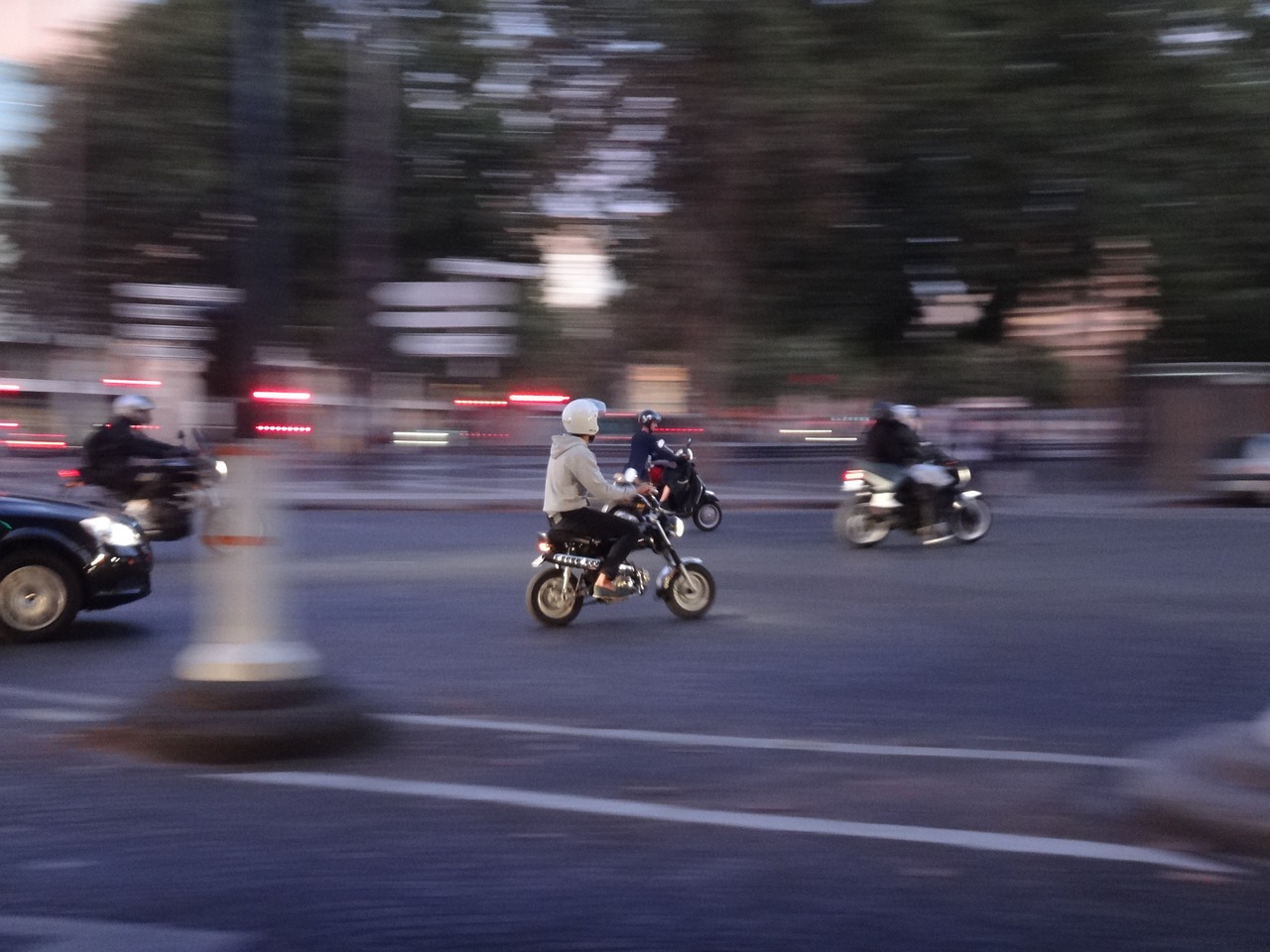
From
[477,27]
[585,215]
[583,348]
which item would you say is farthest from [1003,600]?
[583,348]

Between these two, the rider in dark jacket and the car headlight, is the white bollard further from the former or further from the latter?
the rider in dark jacket

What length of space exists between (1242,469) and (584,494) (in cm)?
2065

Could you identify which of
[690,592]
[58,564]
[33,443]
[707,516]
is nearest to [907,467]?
[707,516]

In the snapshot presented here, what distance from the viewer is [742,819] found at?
6.21 meters

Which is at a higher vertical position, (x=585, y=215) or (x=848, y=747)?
(x=585, y=215)

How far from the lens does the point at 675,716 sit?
8.55 m

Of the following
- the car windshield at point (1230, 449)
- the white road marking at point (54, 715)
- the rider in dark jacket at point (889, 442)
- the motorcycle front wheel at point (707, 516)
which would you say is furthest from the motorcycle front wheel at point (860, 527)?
the white road marking at point (54, 715)

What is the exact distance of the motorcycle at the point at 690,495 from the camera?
22188mm

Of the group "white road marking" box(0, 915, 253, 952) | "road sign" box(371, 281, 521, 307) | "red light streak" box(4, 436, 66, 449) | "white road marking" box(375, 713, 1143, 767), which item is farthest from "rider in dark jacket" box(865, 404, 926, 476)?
"red light streak" box(4, 436, 66, 449)

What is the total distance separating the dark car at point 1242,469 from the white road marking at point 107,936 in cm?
2766

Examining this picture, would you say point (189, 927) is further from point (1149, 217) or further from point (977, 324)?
point (977, 324)

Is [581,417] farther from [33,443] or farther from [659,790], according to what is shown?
[33,443]

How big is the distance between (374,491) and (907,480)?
15.9m

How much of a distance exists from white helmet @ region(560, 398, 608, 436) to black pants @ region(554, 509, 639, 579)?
2.02 feet
